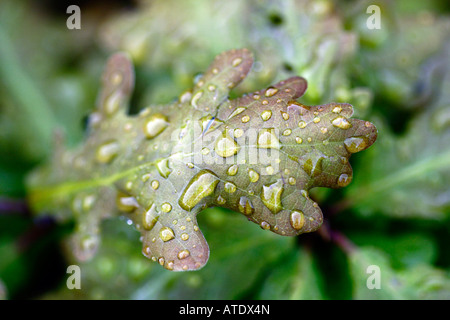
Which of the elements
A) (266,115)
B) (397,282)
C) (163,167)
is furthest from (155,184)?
(397,282)

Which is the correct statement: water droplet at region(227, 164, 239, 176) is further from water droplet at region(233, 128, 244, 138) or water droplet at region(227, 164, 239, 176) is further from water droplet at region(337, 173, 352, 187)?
water droplet at region(337, 173, 352, 187)

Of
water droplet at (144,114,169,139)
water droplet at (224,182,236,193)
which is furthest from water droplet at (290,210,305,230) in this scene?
water droplet at (144,114,169,139)

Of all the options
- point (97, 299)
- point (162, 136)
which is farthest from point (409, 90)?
point (97, 299)

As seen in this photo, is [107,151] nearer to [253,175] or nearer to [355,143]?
[253,175]

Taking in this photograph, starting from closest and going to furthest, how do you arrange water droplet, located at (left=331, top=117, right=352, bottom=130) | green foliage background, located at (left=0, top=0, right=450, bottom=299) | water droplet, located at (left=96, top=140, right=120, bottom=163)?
water droplet, located at (left=331, top=117, right=352, bottom=130)
water droplet, located at (left=96, top=140, right=120, bottom=163)
green foliage background, located at (left=0, top=0, right=450, bottom=299)

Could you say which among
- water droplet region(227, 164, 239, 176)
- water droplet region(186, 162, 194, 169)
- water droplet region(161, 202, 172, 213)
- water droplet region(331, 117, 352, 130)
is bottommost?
water droplet region(161, 202, 172, 213)

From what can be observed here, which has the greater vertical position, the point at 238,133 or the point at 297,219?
the point at 238,133
